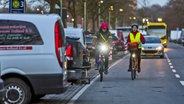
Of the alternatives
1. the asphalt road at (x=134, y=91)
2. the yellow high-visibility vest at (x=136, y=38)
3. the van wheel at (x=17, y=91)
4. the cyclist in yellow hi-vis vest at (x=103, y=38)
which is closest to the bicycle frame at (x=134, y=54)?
the yellow high-visibility vest at (x=136, y=38)

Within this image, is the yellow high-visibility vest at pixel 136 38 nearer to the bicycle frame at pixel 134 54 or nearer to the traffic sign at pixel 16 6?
the bicycle frame at pixel 134 54

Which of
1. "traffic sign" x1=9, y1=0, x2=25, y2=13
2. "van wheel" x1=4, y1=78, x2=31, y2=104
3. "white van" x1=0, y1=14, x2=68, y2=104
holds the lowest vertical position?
"van wheel" x1=4, y1=78, x2=31, y2=104

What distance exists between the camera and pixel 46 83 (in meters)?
11.2

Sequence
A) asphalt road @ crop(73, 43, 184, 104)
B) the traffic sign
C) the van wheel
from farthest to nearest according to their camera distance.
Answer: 1. the traffic sign
2. asphalt road @ crop(73, 43, 184, 104)
3. the van wheel

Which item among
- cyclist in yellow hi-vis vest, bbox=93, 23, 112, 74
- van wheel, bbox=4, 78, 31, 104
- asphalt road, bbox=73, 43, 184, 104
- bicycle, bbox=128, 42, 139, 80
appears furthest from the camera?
bicycle, bbox=128, 42, 139, 80

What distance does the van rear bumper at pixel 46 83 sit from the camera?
11.2 metres

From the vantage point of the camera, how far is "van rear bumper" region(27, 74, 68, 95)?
36.7ft

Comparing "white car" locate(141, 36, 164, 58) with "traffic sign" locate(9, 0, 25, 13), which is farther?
"white car" locate(141, 36, 164, 58)

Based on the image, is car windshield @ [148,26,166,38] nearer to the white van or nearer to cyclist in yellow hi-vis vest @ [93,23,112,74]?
cyclist in yellow hi-vis vest @ [93,23,112,74]

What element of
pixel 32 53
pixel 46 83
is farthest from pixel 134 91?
pixel 32 53

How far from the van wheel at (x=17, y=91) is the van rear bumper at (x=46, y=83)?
193 mm

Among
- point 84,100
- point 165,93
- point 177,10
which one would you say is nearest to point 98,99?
point 84,100

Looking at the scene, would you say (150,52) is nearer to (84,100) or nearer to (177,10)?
(84,100)

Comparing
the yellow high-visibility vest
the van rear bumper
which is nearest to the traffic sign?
the yellow high-visibility vest
